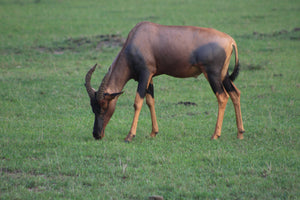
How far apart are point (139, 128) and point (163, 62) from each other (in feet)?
5.03

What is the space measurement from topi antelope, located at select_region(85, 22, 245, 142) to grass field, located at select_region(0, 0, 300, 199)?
1.87ft

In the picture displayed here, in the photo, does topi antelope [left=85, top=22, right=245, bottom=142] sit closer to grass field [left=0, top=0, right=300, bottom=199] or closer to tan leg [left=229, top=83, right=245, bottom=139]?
tan leg [left=229, top=83, right=245, bottom=139]

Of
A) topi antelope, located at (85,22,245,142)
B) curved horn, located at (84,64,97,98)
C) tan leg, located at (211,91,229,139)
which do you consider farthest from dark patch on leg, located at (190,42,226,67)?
curved horn, located at (84,64,97,98)

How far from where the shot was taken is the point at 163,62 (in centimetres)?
856

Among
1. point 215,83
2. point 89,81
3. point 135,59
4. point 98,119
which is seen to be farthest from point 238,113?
point 89,81

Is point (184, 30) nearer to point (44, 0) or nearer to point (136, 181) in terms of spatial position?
point (136, 181)

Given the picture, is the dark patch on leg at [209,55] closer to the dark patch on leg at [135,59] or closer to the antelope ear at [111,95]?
the dark patch on leg at [135,59]

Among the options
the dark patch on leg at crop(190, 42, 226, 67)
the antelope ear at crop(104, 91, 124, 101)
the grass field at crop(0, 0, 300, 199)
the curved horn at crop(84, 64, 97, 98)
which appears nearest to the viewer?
the grass field at crop(0, 0, 300, 199)

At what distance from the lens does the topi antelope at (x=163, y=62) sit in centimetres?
839

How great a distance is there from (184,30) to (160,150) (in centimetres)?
240

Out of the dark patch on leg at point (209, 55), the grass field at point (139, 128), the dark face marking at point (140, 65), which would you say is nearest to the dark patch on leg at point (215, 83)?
the dark patch on leg at point (209, 55)

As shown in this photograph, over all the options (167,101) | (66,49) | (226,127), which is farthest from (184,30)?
(66,49)

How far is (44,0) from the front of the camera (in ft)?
96.1

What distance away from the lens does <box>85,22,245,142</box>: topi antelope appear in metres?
8.39
